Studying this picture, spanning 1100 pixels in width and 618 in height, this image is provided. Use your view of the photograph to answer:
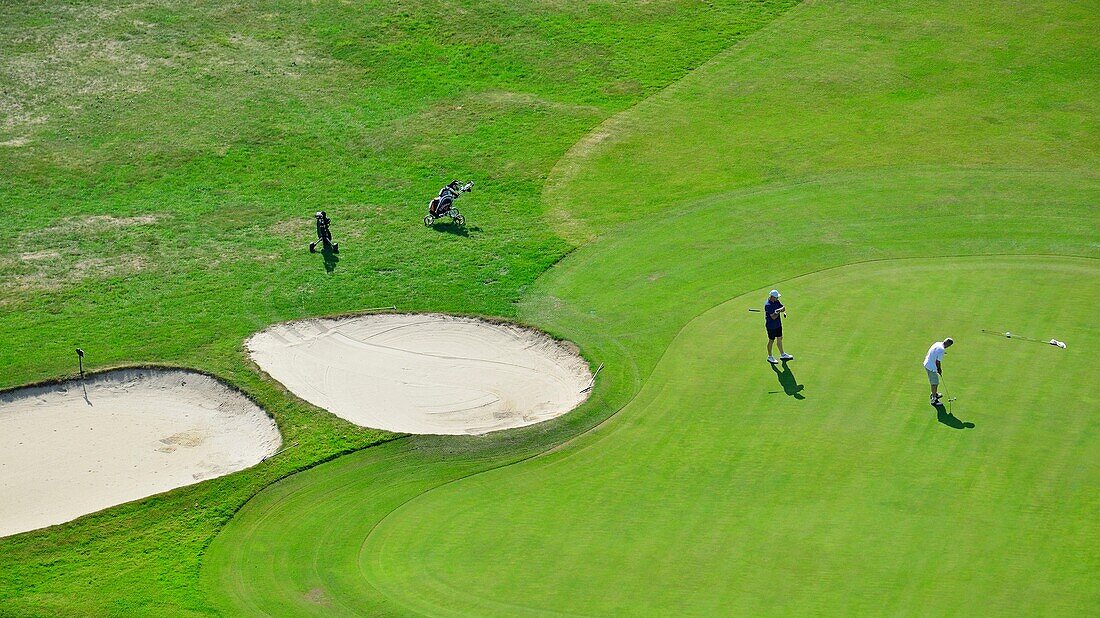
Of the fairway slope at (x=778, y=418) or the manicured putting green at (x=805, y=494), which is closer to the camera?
the manicured putting green at (x=805, y=494)

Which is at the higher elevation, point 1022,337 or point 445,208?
point 445,208

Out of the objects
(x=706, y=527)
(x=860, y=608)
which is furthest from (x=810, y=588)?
(x=706, y=527)

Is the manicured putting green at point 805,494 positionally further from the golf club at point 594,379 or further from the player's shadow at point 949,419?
the golf club at point 594,379

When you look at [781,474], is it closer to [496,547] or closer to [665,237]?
[496,547]

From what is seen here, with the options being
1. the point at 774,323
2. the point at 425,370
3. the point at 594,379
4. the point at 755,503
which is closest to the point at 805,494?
the point at 755,503

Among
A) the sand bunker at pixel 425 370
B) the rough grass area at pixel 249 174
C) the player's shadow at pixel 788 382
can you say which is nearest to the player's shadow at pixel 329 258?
the rough grass area at pixel 249 174

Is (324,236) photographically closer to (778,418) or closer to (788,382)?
(788,382)

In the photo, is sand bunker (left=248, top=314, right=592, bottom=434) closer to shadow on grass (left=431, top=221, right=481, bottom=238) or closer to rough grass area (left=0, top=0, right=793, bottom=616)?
rough grass area (left=0, top=0, right=793, bottom=616)
